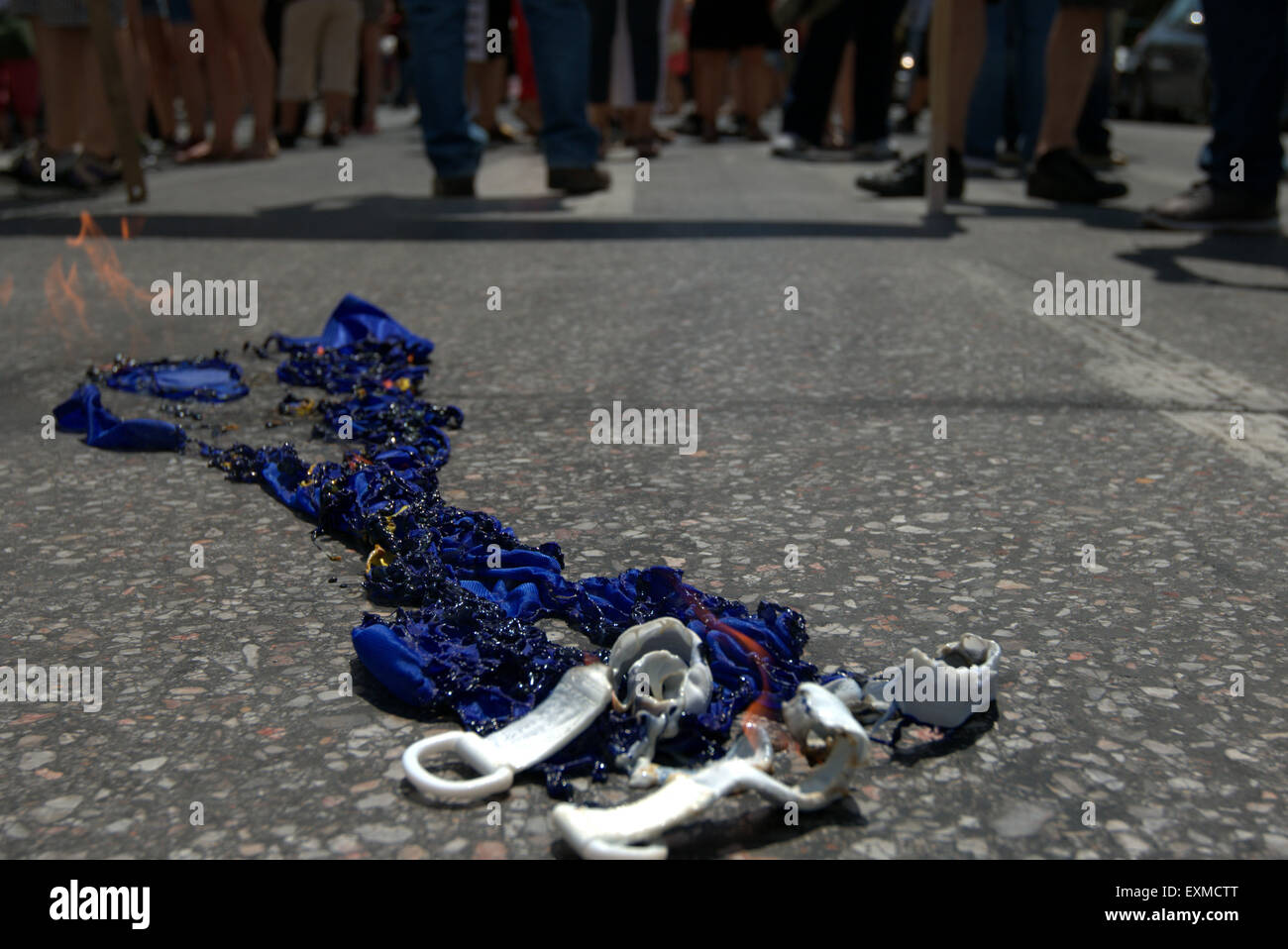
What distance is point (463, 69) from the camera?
6801 millimetres

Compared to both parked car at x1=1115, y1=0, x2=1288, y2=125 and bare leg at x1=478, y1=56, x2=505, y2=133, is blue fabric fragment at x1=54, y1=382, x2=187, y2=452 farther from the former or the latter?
parked car at x1=1115, y1=0, x2=1288, y2=125

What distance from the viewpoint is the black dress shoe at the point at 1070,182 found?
23.4 feet

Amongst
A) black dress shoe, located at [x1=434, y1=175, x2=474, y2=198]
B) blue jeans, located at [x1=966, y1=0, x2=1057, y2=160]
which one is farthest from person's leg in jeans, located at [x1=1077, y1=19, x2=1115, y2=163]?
black dress shoe, located at [x1=434, y1=175, x2=474, y2=198]

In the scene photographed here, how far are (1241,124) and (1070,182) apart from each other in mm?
1499

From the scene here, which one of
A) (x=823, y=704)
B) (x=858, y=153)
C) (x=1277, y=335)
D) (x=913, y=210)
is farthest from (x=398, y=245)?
(x=858, y=153)

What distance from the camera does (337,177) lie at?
28.9ft

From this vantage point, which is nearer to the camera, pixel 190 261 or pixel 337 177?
pixel 190 261

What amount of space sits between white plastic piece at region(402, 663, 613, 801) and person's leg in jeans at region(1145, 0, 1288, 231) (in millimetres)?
4894

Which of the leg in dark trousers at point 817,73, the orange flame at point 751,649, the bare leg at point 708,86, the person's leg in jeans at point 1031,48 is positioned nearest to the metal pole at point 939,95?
the person's leg in jeans at point 1031,48

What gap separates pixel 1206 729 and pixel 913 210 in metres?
5.41

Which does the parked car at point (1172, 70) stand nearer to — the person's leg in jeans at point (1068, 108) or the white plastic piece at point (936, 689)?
the person's leg in jeans at point (1068, 108)

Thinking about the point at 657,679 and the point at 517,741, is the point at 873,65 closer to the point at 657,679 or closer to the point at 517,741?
the point at 657,679

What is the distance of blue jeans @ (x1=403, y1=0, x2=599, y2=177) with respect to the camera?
21.6 ft

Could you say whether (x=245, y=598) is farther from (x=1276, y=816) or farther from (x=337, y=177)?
(x=337, y=177)
